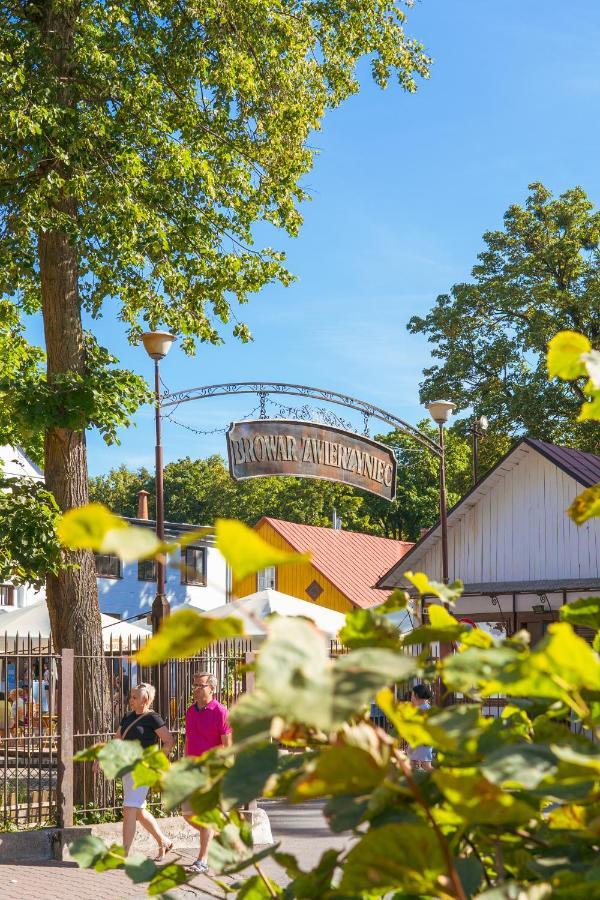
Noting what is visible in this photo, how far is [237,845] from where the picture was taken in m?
1.38

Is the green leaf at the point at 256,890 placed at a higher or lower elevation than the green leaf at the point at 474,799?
lower

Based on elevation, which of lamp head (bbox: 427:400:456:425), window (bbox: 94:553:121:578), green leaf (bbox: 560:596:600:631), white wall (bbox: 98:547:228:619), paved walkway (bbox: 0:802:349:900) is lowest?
paved walkway (bbox: 0:802:349:900)

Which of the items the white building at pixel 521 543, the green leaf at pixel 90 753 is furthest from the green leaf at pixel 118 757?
the white building at pixel 521 543

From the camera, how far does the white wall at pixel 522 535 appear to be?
23797 millimetres

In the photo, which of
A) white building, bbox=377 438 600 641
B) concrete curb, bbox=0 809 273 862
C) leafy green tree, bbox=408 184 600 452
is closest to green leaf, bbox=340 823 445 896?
concrete curb, bbox=0 809 273 862

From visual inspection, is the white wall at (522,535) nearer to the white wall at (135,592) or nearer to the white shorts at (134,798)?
the white shorts at (134,798)

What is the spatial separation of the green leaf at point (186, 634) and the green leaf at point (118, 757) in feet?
1.57

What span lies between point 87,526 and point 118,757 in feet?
1.94

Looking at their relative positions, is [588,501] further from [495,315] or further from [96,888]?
[495,315]

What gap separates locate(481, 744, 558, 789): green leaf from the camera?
882mm

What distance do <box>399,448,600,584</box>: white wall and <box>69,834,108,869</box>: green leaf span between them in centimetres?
2259

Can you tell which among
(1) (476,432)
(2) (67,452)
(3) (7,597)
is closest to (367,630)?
(2) (67,452)

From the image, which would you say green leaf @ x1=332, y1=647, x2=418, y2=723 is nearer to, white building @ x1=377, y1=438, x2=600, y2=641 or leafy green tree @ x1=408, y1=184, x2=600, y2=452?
white building @ x1=377, y1=438, x2=600, y2=641

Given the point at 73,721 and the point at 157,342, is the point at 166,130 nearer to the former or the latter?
the point at 157,342
